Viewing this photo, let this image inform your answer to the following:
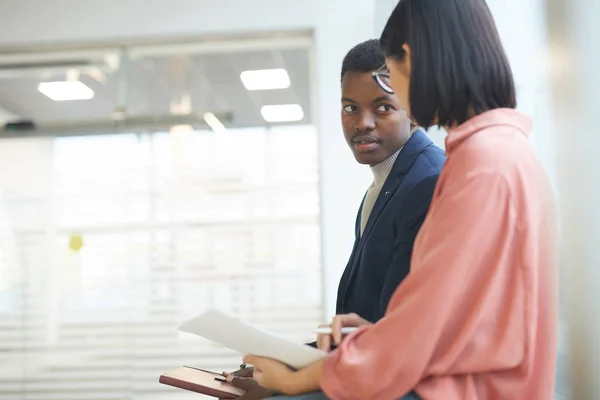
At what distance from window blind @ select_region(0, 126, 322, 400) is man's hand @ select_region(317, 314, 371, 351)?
2228 millimetres

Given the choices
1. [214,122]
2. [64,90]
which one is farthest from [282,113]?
[64,90]

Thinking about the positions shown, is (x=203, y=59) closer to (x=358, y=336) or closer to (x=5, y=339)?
(x=5, y=339)

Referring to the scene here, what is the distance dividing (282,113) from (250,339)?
248 cm

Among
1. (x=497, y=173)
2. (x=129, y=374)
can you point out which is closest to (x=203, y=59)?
(x=129, y=374)

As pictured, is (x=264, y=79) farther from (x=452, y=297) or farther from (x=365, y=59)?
(x=452, y=297)

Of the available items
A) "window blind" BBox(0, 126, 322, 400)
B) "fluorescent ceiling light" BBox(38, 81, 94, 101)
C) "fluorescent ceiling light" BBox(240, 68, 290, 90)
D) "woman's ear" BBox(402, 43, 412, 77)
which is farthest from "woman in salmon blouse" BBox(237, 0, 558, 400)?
"fluorescent ceiling light" BBox(38, 81, 94, 101)

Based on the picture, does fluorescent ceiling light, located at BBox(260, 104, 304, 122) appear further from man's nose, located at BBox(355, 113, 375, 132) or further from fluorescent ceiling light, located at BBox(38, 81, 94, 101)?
man's nose, located at BBox(355, 113, 375, 132)

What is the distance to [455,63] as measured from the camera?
0.75m

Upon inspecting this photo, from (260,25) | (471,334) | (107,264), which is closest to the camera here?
(471,334)

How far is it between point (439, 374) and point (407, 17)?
47 centimetres

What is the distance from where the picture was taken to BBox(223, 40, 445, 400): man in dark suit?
904 millimetres

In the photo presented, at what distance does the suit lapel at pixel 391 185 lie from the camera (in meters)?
0.99

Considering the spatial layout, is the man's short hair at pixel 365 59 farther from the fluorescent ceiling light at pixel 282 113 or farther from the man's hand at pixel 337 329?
the fluorescent ceiling light at pixel 282 113

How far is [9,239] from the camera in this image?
3320mm
